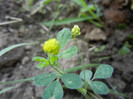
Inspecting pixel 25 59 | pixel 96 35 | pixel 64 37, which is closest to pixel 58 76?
pixel 64 37

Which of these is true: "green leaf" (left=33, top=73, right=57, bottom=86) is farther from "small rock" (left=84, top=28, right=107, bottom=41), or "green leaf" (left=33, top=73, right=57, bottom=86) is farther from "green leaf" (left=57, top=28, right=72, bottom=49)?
"small rock" (left=84, top=28, right=107, bottom=41)

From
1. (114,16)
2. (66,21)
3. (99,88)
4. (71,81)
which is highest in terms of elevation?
(66,21)

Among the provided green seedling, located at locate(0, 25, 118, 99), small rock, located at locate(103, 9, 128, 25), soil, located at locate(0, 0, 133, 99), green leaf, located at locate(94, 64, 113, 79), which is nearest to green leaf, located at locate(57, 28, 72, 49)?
green seedling, located at locate(0, 25, 118, 99)

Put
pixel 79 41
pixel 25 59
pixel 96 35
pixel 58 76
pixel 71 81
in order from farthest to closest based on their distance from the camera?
pixel 96 35, pixel 79 41, pixel 25 59, pixel 58 76, pixel 71 81

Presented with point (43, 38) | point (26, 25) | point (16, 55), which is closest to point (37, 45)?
point (43, 38)

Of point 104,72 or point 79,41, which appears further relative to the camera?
point 79,41

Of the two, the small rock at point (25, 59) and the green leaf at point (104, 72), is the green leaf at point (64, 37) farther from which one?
the small rock at point (25, 59)

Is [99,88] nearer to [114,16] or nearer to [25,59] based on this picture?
[25,59]

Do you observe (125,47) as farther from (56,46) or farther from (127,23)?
(56,46)
